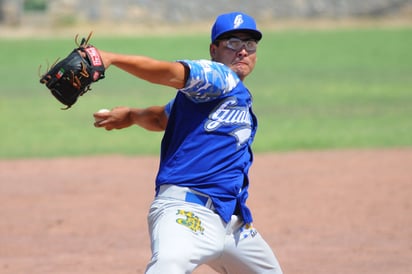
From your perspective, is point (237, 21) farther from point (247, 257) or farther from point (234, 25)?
point (247, 257)

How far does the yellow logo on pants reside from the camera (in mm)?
4590

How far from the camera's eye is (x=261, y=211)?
9.72 m

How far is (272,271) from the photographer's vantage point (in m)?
5.05

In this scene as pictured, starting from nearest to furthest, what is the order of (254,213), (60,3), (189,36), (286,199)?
(254,213), (286,199), (189,36), (60,3)

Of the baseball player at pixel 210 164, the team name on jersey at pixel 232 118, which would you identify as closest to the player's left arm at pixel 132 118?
the baseball player at pixel 210 164

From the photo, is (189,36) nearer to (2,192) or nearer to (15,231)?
(2,192)

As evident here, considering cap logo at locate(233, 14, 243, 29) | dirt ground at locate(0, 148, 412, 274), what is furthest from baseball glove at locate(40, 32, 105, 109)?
dirt ground at locate(0, 148, 412, 274)

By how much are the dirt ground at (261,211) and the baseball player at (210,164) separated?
249 centimetres

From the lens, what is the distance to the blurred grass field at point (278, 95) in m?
14.4

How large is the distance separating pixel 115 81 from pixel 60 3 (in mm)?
10783

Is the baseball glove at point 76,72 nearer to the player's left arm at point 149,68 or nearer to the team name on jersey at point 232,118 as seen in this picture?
the player's left arm at point 149,68

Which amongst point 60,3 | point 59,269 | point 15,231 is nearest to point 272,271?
point 59,269

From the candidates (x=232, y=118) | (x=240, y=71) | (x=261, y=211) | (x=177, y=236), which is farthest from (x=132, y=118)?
(x=261, y=211)

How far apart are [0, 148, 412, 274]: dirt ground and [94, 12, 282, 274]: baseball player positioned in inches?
98.1
